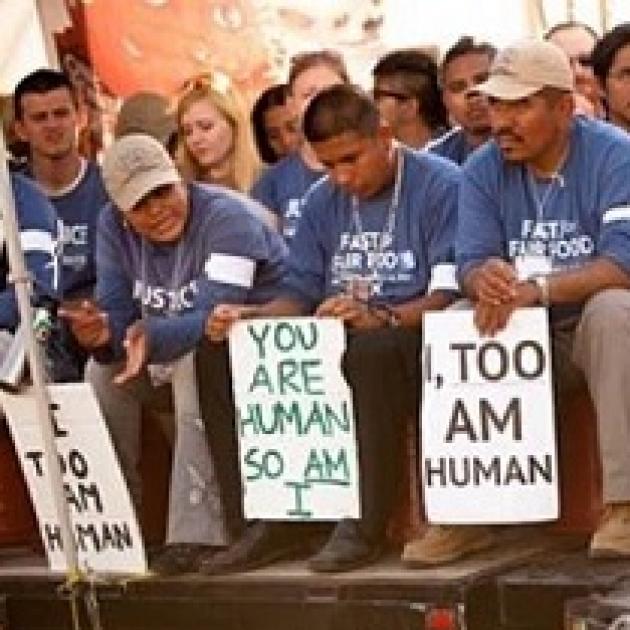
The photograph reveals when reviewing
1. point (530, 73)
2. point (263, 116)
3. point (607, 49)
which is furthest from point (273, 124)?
point (530, 73)

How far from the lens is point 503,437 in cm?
689

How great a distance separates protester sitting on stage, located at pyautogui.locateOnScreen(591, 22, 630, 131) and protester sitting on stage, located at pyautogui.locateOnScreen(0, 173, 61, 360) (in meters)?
2.14

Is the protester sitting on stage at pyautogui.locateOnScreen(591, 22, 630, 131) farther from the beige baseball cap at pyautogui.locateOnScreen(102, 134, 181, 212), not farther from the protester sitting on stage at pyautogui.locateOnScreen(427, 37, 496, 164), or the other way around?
the beige baseball cap at pyautogui.locateOnScreen(102, 134, 181, 212)

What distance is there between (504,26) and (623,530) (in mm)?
5134

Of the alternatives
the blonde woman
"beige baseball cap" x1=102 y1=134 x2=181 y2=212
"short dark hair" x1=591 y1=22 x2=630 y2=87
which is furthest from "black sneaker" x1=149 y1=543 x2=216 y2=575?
"short dark hair" x1=591 y1=22 x2=630 y2=87

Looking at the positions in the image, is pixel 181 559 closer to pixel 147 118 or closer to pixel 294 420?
pixel 294 420

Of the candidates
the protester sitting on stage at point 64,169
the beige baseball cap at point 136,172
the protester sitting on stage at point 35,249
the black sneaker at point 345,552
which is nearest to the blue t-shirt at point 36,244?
the protester sitting on stage at point 35,249

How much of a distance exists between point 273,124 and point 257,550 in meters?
2.16

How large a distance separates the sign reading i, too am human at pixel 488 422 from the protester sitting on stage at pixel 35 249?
2.01 meters

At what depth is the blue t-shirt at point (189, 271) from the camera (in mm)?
7695

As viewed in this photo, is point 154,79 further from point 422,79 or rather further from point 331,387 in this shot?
point 331,387

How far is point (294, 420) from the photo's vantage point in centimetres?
748

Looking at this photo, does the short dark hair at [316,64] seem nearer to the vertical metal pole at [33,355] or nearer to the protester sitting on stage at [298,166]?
the protester sitting on stage at [298,166]

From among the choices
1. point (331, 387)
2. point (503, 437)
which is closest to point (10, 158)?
point (331, 387)
